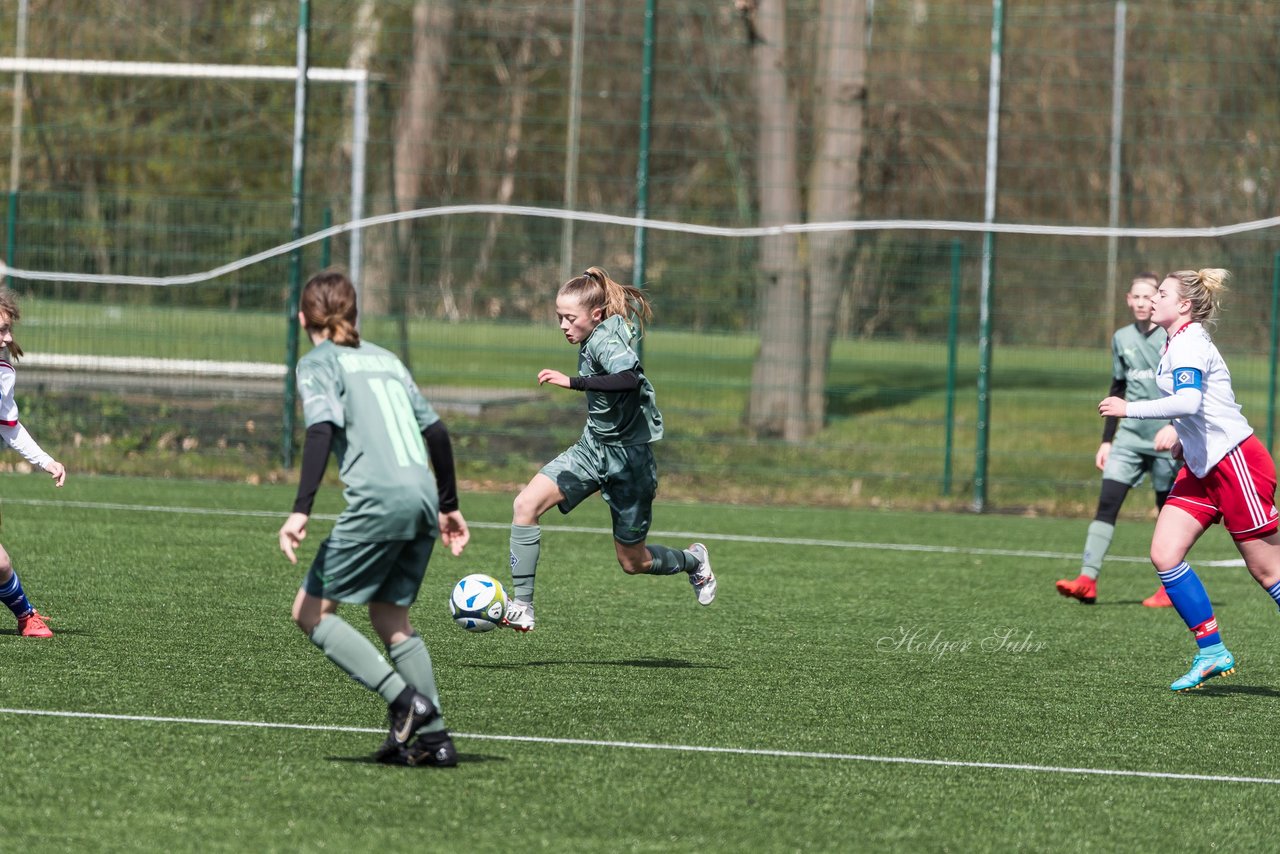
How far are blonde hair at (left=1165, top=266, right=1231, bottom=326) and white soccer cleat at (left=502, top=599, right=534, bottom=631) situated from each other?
9.93 ft

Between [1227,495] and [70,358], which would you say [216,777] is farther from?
[70,358]

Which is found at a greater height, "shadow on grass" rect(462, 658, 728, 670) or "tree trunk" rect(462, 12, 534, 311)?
"tree trunk" rect(462, 12, 534, 311)

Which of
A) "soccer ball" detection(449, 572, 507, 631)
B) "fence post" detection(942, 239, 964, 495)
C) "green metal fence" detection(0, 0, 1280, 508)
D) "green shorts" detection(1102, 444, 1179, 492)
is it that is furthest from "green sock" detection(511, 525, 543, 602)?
"fence post" detection(942, 239, 964, 495)

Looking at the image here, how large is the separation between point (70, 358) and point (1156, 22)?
16.1 metres

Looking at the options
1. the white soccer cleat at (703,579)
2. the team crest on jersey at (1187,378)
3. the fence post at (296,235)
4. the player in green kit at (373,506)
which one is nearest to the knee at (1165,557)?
the team crest on jersey at (1187,378)

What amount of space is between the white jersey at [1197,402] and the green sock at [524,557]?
2.62m

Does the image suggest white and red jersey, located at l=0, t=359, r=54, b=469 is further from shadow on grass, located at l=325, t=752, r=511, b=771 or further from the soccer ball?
shadow on grass, located at l=325, t=752, r=511, b=771

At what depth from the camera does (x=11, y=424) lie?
299 inches

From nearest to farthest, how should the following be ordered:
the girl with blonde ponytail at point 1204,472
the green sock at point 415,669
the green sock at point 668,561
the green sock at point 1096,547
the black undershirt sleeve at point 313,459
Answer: the black undershirt sleeve at point 313,459
the green sock at point 415,669
the girl with blonde ponytail at point 1204,472
the green sock at point 668,561
the green sock at point 1096,547

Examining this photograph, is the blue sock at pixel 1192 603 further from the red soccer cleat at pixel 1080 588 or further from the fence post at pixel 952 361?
the fence post at pixel 952 361

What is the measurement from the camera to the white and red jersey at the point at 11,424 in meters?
7.49

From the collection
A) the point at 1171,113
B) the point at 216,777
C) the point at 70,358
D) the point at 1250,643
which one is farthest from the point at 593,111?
the point at 216,777

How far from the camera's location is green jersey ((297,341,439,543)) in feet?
17.3

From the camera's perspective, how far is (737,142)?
110 feet
